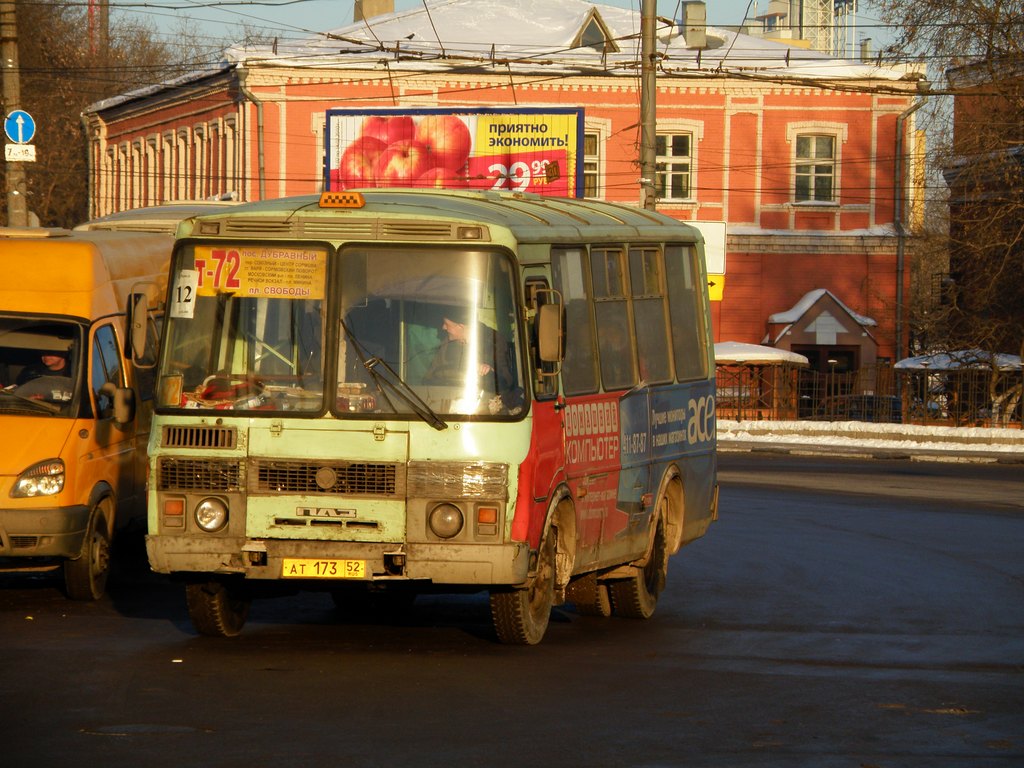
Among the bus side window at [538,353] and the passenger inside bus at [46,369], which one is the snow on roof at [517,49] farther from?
the bus side window at [538,353]

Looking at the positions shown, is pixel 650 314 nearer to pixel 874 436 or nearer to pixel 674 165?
pixel 874 436

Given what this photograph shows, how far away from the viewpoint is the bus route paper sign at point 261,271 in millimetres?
10844

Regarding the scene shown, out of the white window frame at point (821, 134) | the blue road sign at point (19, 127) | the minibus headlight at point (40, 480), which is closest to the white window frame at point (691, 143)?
the white window frame at point (821, 134)

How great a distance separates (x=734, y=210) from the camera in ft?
174

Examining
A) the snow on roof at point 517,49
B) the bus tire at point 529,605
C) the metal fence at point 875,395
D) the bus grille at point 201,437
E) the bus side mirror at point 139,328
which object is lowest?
the metal fence at point 875,395

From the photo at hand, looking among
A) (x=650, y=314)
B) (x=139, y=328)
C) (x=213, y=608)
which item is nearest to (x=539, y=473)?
(x=213, y=608)

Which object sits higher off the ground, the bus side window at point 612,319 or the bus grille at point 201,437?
the bus side window at point 612,319

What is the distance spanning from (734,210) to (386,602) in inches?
1611

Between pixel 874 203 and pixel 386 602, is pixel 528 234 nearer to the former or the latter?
pixel 386 602

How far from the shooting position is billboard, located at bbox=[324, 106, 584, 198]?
5053 centimetres

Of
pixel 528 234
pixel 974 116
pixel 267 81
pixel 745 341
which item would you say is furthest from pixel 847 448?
pixel 528 234

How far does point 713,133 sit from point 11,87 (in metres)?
30.4

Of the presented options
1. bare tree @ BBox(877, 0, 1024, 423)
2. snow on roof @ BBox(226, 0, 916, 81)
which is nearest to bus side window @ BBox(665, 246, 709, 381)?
bare tree @ BBox(877, 0, 1024, 423)

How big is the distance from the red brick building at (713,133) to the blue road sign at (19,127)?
27.7 meters
